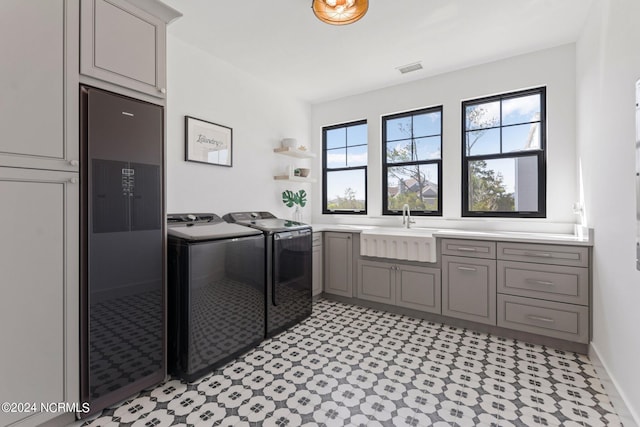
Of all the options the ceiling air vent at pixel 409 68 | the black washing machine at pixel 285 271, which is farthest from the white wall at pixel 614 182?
the black washing machine at pixel 285 271

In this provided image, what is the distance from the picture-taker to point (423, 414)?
1.67 m

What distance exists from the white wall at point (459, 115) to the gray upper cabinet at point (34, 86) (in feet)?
10.4

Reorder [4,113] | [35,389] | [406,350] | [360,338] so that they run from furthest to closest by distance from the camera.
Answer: [360,338], [406,350], [35,389], [4,113]

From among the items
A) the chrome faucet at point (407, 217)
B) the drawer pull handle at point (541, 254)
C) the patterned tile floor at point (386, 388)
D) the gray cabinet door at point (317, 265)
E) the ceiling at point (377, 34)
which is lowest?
the patterned tile floor at point (386, 388)

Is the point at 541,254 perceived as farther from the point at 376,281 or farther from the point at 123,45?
the point at 123,45

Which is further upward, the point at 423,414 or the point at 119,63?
the point at 119,63

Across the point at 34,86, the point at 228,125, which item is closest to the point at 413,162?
the point at 228,125

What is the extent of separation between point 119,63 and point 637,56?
8.85 feet

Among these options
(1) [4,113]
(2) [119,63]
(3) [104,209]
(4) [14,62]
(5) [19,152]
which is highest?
(2) [119,63]

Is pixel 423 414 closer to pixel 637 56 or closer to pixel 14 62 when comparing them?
pixel 637 56

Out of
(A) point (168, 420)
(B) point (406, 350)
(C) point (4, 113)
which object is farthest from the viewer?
(B) point (406, 350)

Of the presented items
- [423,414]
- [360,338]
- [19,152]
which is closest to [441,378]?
[423,414]

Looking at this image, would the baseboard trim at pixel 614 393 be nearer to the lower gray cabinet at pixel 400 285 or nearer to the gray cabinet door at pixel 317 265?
the lower gray cabinet at pixel 400 285

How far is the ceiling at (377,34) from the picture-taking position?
7.47 feet
